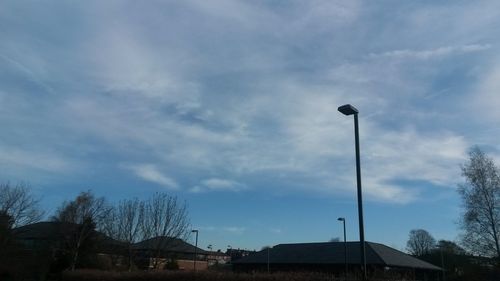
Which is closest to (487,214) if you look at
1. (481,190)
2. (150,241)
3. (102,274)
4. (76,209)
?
(481,190)

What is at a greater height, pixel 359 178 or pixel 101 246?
→ pixel 359 178

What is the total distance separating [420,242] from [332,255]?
6238 cm

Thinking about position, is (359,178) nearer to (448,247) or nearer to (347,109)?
(347,109)

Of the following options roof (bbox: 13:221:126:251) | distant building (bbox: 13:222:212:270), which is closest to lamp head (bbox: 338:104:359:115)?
distant building (bbox: 13:222:212:270)

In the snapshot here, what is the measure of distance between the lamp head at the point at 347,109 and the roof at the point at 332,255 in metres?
39.8

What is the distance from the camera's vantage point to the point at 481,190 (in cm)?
4406

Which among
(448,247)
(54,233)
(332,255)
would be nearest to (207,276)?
(54,233)

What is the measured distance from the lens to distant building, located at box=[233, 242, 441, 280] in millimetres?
55656

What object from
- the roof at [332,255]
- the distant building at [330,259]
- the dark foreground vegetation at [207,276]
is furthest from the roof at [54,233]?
the roof at [332,255]

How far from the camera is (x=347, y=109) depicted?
16.4m

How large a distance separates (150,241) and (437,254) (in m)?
67.6

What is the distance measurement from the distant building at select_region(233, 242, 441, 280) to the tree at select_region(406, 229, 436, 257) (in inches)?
1895

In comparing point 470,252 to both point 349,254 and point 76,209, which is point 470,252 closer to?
point 349,254

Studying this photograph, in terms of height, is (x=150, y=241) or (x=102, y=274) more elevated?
(x=150, y=241)
